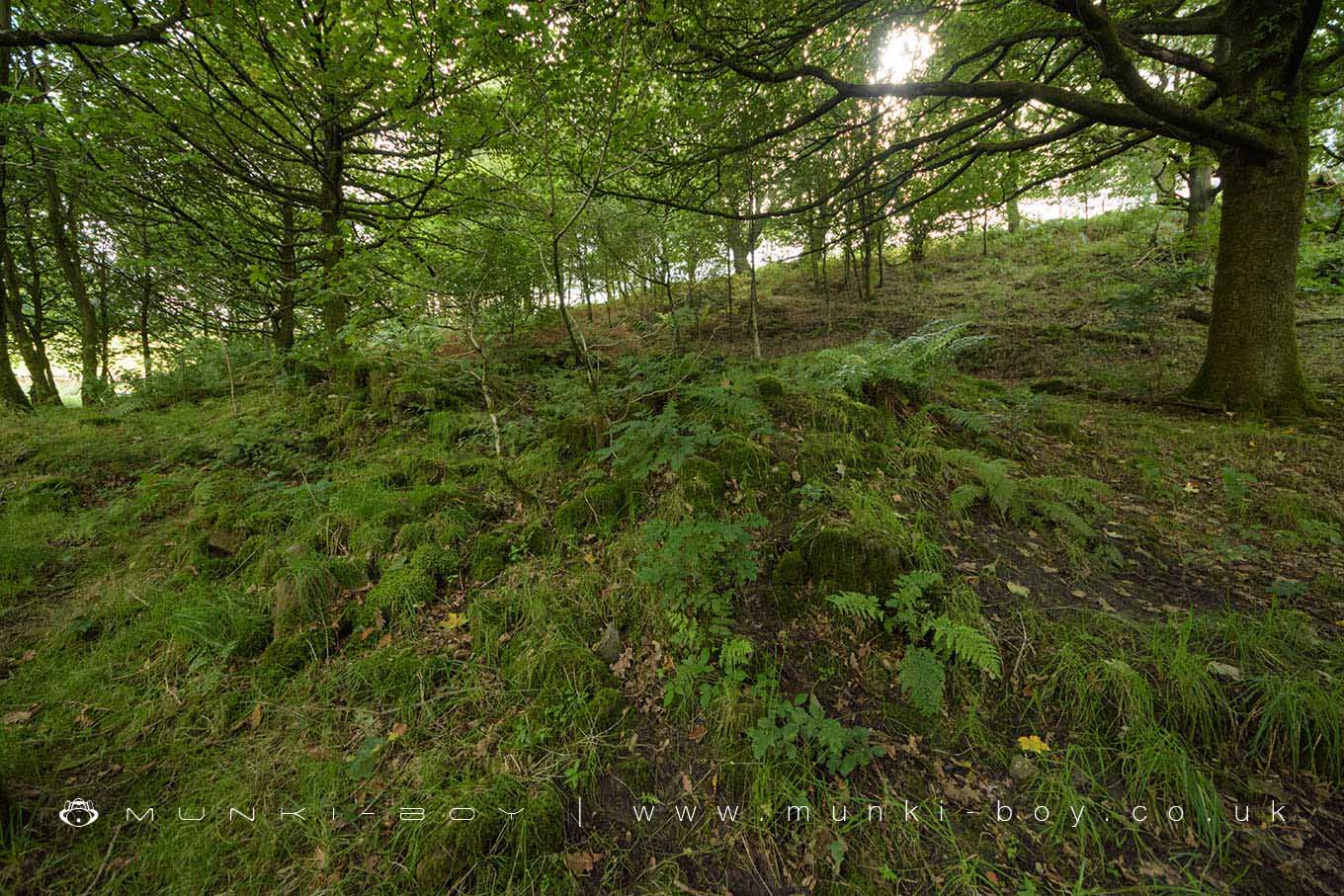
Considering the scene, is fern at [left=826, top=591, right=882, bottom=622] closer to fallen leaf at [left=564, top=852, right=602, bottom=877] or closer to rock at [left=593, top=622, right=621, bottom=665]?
rock at [left=593, top=622, right=621, bottom=665]

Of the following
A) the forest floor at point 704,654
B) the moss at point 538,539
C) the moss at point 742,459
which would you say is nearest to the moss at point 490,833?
the forest floor at point 704,654

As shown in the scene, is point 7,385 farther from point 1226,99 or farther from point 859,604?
point 1226,99

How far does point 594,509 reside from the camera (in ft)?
12.8

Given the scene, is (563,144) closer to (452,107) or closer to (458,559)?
(452,107)

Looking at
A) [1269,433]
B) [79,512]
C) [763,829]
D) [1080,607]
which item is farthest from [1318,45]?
[79,512]

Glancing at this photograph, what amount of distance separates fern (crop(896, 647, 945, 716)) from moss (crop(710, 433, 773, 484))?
1.76 m

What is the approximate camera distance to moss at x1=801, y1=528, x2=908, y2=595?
289 centimetres

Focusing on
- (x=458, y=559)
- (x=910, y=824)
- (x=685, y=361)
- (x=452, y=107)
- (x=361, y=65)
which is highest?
(x=361, y=65)

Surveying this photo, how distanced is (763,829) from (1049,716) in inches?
63.7

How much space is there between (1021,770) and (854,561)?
124 centimetres

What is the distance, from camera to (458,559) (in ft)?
11.9

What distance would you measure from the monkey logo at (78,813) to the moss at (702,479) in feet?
12.0

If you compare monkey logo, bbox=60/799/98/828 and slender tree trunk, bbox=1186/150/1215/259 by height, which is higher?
slender tree trunk, bbox=1186/150/1215/259

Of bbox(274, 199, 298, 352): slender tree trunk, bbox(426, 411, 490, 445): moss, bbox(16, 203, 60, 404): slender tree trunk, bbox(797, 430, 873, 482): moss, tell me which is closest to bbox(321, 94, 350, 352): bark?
bbox(274, 199, 298, 352): slender tree trunk
